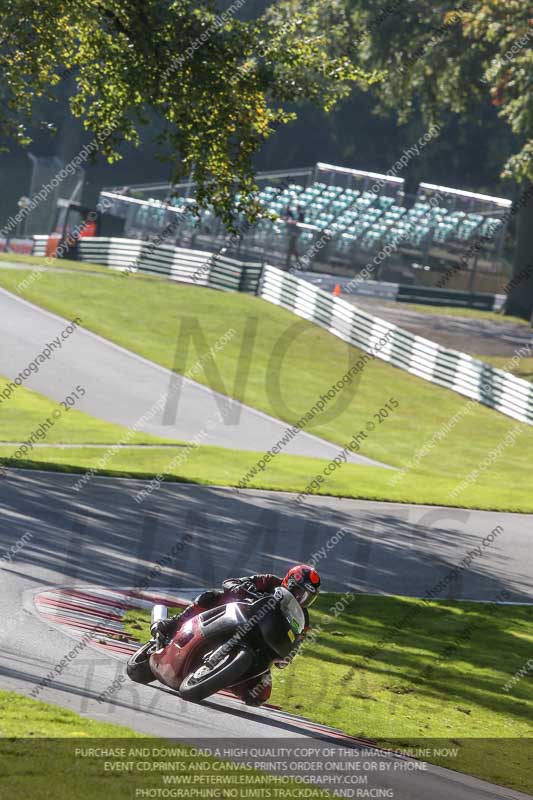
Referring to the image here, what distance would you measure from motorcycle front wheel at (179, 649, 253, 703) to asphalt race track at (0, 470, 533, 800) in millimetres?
178

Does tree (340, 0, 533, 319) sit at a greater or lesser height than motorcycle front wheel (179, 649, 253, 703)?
greater

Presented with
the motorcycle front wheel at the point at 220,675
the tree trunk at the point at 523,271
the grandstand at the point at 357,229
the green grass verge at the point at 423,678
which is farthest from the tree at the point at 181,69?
the tree trunk at the point at 523,271

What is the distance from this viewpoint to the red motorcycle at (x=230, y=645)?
8.89m

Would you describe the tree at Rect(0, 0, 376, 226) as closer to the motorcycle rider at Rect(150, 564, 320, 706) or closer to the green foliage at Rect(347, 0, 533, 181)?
the motorcycle rider at Rect(150, 564, 320, 706)

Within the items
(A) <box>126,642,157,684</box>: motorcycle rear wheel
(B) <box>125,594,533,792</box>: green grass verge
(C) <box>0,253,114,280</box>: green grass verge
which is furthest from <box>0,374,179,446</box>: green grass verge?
(C) <box>0,253,114,280</box>: green grass verge

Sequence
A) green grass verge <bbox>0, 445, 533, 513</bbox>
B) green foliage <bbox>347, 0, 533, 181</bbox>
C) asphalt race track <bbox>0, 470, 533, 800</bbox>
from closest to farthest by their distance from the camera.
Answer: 1. asphalt race track <bbox>0, 470, 533, 800</bbox>
2. green grass verge <bbox>0, 445, 533, 513</bbox>
3. green foliage <bbox>347, 0, 533, 181</bbox>

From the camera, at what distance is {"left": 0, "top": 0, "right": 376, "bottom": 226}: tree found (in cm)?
1986

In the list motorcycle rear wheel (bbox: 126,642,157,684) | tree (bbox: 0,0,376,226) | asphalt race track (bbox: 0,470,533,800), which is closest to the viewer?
asphalt race track (bbox: 0,470,533,800)

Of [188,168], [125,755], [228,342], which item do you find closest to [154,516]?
[188,168]

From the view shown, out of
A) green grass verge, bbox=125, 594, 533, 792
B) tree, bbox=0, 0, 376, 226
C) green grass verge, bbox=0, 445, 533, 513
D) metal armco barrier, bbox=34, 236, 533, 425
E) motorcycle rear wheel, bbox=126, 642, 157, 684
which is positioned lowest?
green grass verge, bbox=0, 445, 533, 513

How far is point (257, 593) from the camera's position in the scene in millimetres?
9414

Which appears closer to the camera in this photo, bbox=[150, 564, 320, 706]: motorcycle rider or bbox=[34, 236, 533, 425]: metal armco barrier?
bbox=[150, 564, 320, 706]: motorcycle rider

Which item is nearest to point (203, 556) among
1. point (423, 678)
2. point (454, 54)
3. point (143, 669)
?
point (423, 678)

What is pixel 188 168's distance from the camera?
20.8 m
